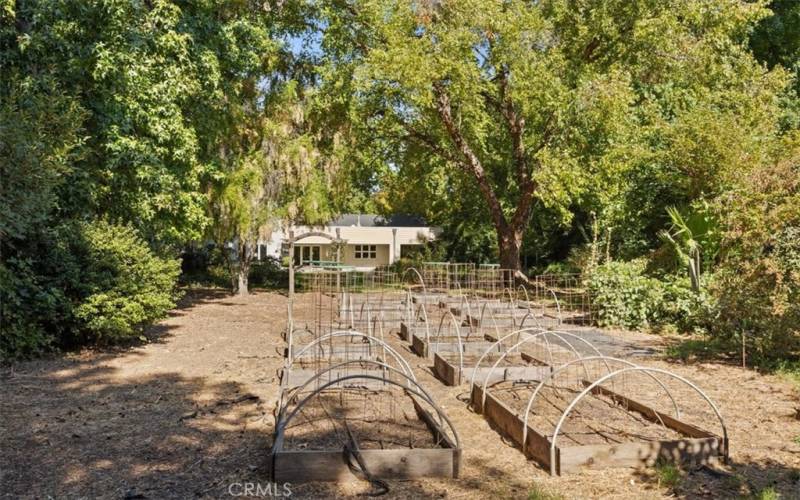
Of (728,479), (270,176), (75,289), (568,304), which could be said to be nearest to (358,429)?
(728,479)

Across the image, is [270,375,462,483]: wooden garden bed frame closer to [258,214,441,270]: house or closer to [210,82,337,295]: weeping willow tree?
[210,82,337,295]: weeping willow tree

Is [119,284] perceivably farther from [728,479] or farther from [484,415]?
A: [728,479]

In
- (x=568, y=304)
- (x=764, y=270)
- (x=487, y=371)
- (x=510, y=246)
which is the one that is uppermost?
(x=510, y=246)

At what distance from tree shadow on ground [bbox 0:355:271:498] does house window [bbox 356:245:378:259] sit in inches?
1242

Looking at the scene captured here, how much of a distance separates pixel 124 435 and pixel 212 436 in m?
0.79

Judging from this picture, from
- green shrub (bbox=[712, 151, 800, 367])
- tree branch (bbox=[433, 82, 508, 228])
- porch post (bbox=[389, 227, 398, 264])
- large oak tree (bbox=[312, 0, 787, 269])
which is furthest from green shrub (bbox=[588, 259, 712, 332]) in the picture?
porch post (bbox=[389, 227, 398, 264])

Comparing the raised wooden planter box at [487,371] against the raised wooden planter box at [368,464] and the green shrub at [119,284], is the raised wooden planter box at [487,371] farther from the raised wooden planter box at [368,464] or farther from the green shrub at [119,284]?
the green shrub at [119,284]

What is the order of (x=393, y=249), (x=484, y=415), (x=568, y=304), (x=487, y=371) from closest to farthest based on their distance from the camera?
(x=484, y=415), (x=487, y=371), (x=568, y=304), (x=393, y=249)

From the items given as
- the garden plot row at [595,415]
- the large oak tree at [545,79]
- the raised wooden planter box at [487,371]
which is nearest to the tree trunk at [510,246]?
the large oak tree at [545,79]

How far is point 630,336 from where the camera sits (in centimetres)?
1214

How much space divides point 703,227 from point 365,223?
101ft

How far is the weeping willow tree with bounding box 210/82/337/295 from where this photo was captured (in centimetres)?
1872

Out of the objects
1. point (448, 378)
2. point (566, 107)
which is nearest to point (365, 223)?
point (566, 107)

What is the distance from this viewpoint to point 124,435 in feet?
19.0
